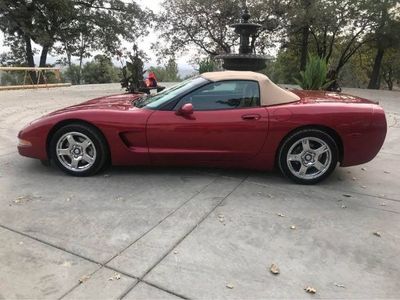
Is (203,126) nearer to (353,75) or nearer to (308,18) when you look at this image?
(308,18)

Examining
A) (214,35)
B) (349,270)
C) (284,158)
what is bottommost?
(349,270)

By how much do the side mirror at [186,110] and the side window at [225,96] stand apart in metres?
0.11

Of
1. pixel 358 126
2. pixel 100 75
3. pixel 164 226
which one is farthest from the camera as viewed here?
pixel 100 75

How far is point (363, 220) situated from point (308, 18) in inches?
666

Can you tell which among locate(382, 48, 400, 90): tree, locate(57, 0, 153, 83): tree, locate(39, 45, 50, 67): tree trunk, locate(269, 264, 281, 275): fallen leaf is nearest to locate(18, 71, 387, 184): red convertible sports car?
locate(269, 264, 281, 275): fallen leaf

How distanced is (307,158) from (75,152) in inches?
103

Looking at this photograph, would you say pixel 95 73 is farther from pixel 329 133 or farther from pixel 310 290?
pixel 310 290

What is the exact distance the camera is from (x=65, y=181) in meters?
4.31

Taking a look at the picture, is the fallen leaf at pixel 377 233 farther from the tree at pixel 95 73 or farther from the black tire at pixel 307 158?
the tree at pixel 95 73

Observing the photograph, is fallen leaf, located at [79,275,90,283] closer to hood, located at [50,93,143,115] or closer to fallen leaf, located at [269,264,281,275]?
fallen leaf, located at [269,264,281,275]

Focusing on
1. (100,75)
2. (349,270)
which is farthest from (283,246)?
(100,75)

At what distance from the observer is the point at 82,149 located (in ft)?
14.5

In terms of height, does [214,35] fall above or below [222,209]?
above

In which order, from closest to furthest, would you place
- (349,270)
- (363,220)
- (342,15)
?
(349,270), (363,220), (342,15)
